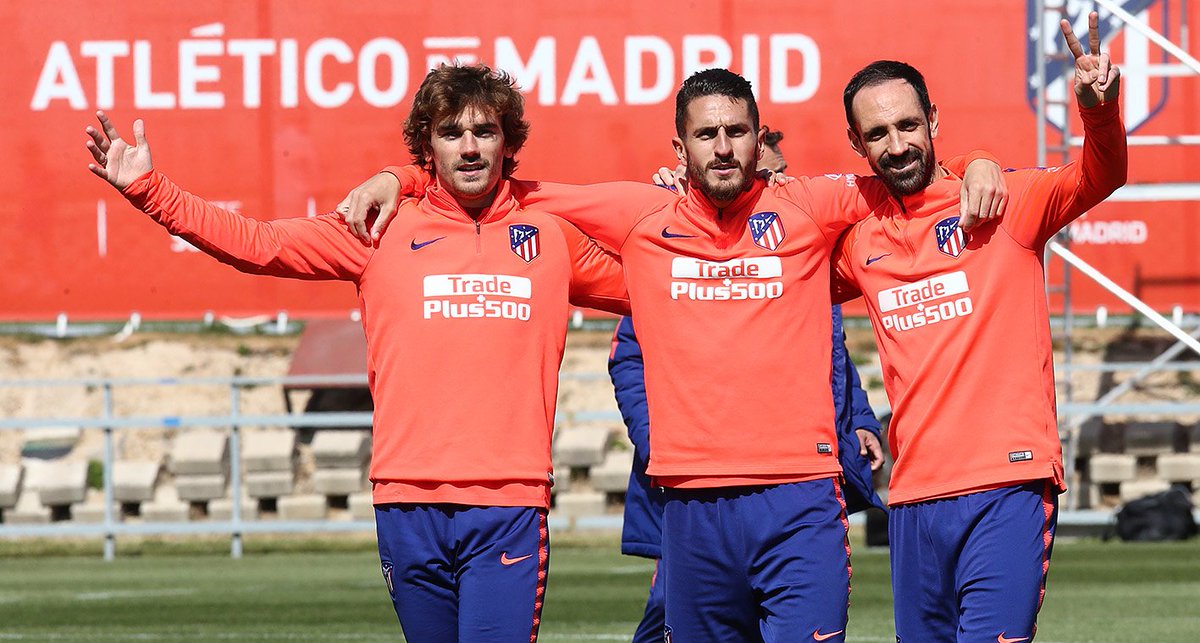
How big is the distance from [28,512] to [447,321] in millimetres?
12177

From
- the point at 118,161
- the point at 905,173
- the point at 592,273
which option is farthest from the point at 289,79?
the point at 905,173

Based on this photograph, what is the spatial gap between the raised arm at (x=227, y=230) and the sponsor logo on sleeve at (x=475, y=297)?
0.28 meters

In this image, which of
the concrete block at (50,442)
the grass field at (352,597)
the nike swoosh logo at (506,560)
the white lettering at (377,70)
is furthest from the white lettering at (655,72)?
the nike swoosh logo at (506,560)

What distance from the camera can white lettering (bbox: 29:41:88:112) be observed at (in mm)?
17734

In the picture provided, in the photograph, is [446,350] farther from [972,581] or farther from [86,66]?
[86,66]

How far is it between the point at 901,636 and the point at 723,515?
623mm

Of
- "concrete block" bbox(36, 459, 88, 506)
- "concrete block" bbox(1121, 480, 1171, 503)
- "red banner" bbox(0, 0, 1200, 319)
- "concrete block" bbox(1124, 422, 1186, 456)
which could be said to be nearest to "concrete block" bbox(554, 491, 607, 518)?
"red banner" bbox(0, 0, 1200, 319)

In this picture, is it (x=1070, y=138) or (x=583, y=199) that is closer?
(x=583, y=199)

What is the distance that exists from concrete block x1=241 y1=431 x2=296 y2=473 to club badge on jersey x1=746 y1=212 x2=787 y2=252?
11.3 metres

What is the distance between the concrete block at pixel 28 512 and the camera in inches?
647

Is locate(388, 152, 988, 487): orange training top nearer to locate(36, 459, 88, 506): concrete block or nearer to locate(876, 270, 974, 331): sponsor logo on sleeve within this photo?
locate(876, 270, 974, 331): sponsor logo on sleeve

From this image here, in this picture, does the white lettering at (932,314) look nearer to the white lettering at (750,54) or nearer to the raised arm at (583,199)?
the raised arm at (583,199)

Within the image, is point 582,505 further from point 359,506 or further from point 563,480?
point 359,506

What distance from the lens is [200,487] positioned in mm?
16359
